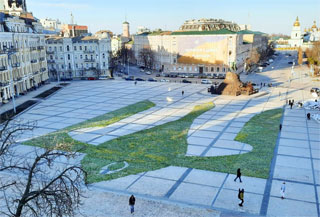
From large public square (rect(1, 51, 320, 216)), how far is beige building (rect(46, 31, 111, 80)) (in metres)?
26.3

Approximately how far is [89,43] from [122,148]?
191ft

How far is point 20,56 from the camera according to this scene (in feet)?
185

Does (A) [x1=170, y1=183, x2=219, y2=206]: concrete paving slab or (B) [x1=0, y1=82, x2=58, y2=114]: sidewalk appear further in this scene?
(B) [x1=0, y1=82, x2=58, y2=114]: sidewalk

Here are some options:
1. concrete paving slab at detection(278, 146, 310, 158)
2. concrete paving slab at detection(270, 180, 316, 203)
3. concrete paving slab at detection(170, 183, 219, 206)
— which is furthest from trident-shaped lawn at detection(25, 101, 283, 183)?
concrete paving slab at detection(170, 183, 219, 206)

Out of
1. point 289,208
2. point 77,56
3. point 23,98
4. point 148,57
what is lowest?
point 289,208

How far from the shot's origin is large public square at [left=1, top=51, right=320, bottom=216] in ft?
57.0

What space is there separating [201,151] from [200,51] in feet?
205

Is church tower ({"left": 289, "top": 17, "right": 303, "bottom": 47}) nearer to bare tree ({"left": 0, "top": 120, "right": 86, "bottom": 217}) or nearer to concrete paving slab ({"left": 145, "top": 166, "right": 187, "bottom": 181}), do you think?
concrete paving slab ({"left": 145, "top": 166, "right": 187, "bottom": 181})

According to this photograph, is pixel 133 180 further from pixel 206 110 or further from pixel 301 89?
pixel 301 89

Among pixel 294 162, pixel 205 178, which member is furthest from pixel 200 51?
pixel 205 178

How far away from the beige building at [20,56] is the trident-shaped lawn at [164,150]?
905 inches

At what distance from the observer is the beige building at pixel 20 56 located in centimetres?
4987

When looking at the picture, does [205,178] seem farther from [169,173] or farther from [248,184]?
[248,184]

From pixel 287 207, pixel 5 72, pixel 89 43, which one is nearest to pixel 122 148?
pixel 287 207
